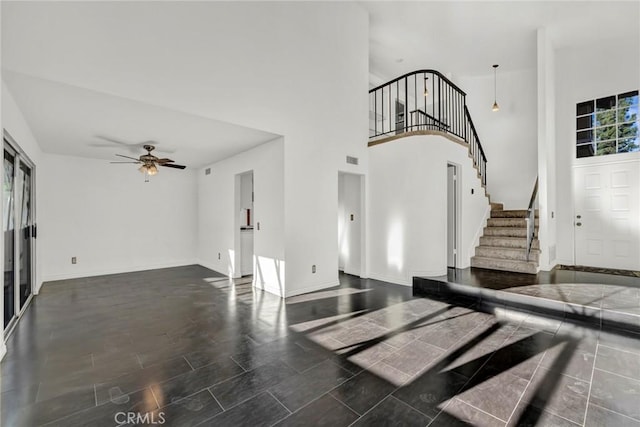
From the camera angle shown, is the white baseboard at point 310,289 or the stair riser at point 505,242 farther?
the stair riser at point 505,242

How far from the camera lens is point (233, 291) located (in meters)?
5.00

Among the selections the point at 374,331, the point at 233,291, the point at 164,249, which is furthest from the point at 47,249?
the point at 374,331

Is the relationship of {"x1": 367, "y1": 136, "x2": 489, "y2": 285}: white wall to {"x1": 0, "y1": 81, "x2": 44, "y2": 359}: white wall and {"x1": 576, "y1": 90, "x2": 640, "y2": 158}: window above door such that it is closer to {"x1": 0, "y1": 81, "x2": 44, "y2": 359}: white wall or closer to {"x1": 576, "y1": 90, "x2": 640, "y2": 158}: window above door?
{"x1": 576, "y1": 90, "x2": 640, "y2": 158}: window above door

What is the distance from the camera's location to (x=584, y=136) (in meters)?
6.34

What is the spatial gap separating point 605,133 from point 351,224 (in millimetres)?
5596

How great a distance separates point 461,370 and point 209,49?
4.37 metres

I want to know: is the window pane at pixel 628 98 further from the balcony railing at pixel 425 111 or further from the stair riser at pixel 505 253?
the stair riser at pixel 505 253

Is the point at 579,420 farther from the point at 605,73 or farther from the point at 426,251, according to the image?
the point at 605,73

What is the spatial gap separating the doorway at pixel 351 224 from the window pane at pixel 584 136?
16.1ft

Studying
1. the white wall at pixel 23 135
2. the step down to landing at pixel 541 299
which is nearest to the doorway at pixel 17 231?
the white wall at pixel 23 135

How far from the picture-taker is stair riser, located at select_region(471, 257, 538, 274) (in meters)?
5.30

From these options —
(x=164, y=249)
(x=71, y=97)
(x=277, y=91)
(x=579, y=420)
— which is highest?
(x=277, y=91)

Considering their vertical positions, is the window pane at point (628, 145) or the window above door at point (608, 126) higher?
the window above door at point (608, 126)

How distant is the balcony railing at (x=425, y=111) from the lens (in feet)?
21.3
